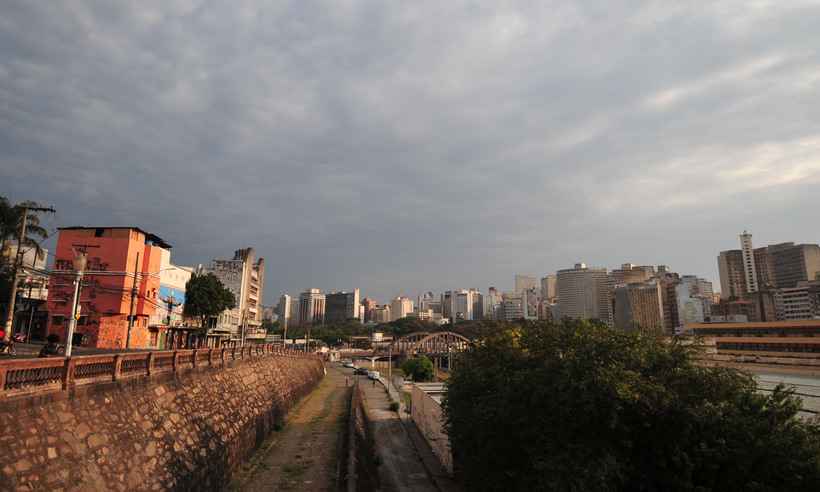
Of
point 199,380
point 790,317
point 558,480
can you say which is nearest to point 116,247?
point 199,380

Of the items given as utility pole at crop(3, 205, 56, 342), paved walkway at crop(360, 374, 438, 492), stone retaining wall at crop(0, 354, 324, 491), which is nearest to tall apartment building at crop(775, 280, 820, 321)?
paved walkway at crop(360, 374, 438, 492)

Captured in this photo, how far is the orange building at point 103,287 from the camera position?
47.6m

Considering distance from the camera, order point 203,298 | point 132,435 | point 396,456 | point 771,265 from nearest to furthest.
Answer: point 132,435 → point 396,456 → point 203,298 → point 771,265

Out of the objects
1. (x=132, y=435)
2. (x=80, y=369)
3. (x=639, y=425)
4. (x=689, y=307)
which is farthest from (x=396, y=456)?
(x=689, y=307)

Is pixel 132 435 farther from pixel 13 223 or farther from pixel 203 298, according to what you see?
pixel 203 298

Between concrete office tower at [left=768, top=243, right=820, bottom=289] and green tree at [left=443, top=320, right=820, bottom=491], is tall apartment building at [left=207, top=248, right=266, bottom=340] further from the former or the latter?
concrete office tower at [left=768, top=243, right=820, bottom=289]

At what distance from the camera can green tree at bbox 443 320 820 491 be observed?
507 inches

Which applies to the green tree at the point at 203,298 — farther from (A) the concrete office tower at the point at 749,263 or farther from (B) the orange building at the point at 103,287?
(A) the concrete office tower at the point at 749,263

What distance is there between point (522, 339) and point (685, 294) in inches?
6821

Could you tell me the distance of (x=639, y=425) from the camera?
15.0m

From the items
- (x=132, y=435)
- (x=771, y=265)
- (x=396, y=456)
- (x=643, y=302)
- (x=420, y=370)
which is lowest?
(x=396, y=456)

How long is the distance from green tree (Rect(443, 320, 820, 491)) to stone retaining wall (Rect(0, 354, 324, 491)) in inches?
485

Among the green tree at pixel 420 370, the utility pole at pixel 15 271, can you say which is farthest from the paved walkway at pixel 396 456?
the green tree at pixel 420 370

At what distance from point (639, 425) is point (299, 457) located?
20810 millimetres
